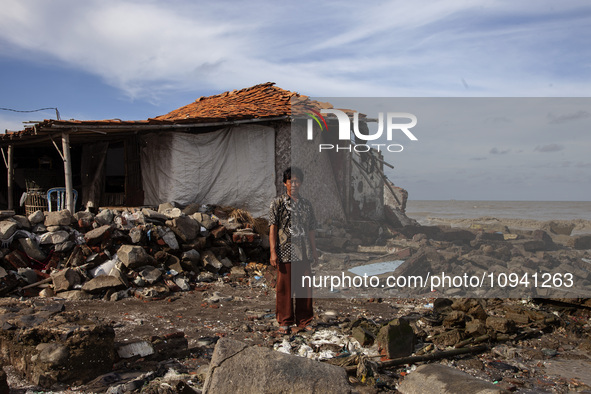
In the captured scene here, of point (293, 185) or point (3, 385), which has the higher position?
point (293, 185)

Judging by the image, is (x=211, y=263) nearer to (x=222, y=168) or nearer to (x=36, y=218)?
(x=36, y=218)

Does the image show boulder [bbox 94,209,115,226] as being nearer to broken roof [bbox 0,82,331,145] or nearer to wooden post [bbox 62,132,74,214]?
wooden post [bbox 62,132,74,214]

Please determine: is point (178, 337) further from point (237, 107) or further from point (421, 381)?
point (237, 107)

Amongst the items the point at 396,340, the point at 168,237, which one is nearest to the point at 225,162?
the point at 168,237

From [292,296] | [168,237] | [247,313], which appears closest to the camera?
[292,296]

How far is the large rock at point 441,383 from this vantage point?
3121mm

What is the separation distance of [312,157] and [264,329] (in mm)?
6620

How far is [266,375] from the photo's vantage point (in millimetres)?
2881

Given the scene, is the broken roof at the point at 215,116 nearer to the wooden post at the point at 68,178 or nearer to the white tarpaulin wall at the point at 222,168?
the wooden post at the point at 68,178

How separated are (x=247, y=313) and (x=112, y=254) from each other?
3106 mm

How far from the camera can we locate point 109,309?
6023mm

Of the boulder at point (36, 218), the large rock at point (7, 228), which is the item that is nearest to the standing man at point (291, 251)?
the large rock at point (7, 228)

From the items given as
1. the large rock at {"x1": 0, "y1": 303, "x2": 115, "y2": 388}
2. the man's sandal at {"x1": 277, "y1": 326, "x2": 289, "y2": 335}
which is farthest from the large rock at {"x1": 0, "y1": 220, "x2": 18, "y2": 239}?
the man's sandal at {"x1": 277, "y1": 326, "x2": 289, "y2": 335}

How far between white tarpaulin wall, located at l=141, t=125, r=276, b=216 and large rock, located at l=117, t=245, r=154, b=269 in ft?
12.8
